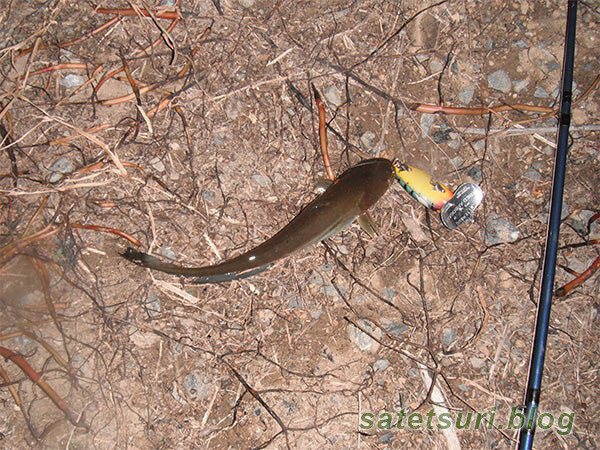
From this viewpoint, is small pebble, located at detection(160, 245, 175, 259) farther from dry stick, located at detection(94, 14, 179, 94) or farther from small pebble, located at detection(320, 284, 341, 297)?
dry stick, located at detection(94, 14, 179, 94)

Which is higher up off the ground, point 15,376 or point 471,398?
point 15,376

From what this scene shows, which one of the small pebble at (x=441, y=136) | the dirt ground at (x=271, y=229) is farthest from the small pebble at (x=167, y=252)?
the small pebble at (x=441, y=136)

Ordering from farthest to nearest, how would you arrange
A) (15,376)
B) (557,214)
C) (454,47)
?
(454,47)
(557,214)
(15,376)

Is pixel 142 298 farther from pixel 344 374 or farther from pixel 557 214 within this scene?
pixel 557 214

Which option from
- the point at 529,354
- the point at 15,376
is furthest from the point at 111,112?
the point at 529,354

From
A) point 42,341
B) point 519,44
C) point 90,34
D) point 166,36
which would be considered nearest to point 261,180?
point 166,36

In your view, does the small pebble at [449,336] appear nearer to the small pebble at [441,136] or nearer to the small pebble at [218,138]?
the small pebble at [441,136]
